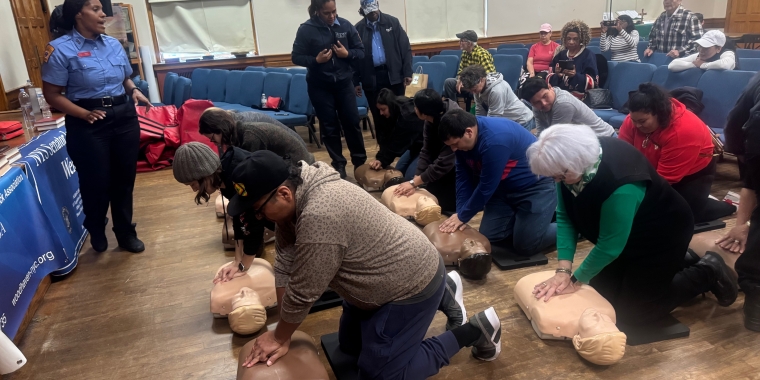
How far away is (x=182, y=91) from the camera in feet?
21.1

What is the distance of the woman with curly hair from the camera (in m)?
4.28

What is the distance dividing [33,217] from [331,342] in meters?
1.67

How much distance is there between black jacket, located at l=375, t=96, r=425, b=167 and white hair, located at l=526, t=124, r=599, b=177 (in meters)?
1.92

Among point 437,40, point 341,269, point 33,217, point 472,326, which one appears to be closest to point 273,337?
point 341,269

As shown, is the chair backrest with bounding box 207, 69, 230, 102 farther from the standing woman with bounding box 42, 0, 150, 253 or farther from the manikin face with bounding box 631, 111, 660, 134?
the manikin face with bounding box 631, 111, 660, 134

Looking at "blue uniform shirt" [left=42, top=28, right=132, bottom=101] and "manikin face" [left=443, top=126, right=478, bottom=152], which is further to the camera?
"blue uniform shirt" [left=42, top=28, right=132, bottom=101]

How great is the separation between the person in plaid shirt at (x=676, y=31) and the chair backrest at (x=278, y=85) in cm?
385

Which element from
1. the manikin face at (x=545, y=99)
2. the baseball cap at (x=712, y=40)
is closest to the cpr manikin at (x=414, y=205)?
the manikin face at (x=545, y=99)

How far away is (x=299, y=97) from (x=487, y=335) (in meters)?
3.92

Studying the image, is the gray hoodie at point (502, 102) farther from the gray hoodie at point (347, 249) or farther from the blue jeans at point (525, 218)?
→ the gray hoodie at point (347, 249)

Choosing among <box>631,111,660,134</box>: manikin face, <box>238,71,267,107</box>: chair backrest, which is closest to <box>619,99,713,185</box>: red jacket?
<box>631,111,660,134</box>: manikin face

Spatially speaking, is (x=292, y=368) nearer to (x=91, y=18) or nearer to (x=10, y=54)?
(x=91, y=18)

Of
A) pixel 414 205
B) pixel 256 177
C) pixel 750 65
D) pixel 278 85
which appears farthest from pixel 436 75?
pixel 256 177

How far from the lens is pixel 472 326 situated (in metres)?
1.79
